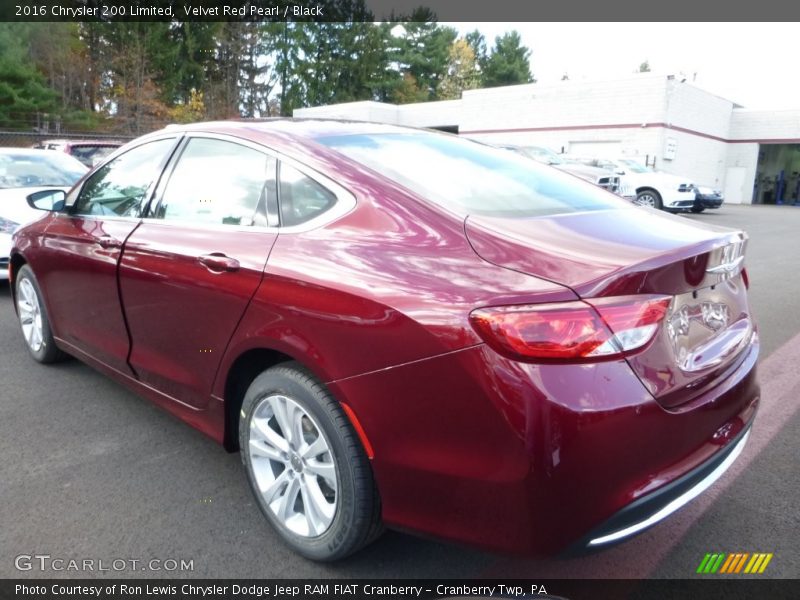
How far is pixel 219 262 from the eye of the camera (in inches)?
95.9

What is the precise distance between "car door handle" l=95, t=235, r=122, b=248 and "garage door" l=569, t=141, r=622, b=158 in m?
25.0

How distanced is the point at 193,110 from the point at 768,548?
48177 millimetres

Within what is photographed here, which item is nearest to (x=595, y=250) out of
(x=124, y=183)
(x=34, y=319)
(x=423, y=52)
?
(x=124, y=183)

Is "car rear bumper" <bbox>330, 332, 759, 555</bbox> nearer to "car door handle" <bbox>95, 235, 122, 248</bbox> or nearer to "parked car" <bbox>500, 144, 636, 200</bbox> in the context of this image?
"car door handle" <bbox>95, 235, 122, 248</bbox>

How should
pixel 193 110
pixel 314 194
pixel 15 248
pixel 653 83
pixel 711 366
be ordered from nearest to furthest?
pixel 711 366, pixel 314 194, pixel 15 248, pixel 653 83, pixel 193 110

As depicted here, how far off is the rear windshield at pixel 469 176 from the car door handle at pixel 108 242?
4.11 ft

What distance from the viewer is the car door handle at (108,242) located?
3064 millimetres

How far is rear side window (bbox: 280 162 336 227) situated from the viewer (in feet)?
7.52

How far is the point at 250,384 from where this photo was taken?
2.47 meters

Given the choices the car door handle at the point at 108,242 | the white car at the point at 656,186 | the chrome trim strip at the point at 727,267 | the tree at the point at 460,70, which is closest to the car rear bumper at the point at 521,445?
the chrome trim strip at the point at 727,267

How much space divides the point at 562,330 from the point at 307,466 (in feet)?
3.50

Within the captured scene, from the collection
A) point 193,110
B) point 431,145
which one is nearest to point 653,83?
point 431,145

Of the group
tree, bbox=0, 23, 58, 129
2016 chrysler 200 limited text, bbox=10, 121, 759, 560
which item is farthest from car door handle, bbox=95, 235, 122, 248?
tree, bbox=0, 23, 58, 129

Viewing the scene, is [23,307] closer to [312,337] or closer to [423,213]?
[312,337]
